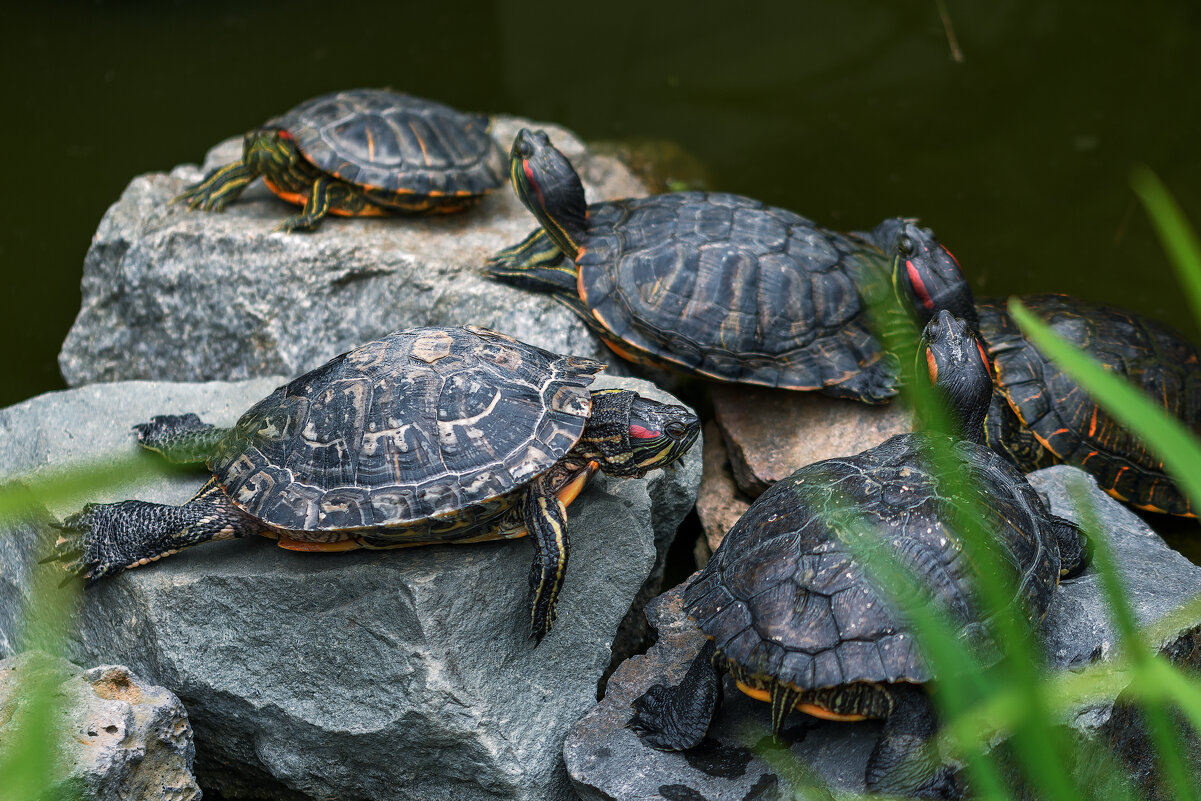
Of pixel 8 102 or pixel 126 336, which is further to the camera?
pixel 8 102

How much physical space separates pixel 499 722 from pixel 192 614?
99 centimetres

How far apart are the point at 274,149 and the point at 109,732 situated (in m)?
2.85

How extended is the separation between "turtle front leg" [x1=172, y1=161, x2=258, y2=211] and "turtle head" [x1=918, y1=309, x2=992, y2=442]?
10.5ft

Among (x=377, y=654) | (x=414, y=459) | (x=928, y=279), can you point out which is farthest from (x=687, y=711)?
(x=928, y=279)

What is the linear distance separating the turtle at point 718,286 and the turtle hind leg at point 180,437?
1423 millimetres

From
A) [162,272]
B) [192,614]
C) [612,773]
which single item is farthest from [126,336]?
[612,773]

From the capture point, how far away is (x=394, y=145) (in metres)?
4.63

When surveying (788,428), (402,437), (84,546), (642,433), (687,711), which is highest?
(402,437)

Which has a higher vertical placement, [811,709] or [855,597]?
[855,597]

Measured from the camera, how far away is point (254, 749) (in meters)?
3.09

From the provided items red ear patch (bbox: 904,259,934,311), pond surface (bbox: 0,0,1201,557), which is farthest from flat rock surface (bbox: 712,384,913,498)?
pond surface (bbox: 0,0,1201,557)

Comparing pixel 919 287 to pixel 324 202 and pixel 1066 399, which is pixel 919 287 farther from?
pixel 324 202

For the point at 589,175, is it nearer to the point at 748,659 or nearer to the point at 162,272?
the point at 162,272

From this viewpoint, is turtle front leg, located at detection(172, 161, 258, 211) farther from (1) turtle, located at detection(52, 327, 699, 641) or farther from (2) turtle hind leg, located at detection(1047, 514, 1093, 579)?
(2) turtle hind leg, located at detection(1047, 514, 1093, 579)
